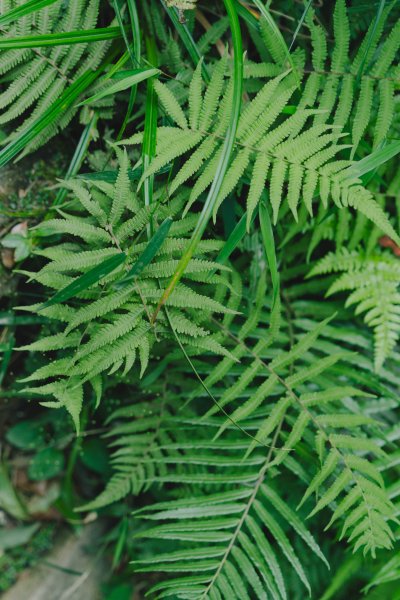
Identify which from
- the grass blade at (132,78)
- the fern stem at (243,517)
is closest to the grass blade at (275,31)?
the grass blade at (132,78)

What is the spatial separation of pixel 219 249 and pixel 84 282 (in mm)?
474

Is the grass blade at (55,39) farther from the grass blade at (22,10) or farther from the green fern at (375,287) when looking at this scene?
the green fern at (375,287)

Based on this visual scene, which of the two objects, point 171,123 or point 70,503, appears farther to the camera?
point 70,503

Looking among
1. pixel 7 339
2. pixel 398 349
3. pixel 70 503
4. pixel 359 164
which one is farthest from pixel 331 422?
pixel 70 503

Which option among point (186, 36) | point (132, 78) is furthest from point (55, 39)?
point (186, 36)

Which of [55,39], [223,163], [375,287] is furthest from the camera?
[375,287]

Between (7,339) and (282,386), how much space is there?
108 centimetres

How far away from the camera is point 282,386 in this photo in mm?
1770

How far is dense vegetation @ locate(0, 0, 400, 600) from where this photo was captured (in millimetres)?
1378

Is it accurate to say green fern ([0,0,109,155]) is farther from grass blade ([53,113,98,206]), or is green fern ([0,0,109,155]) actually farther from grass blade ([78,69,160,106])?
grass blade ([78,69,160,106])

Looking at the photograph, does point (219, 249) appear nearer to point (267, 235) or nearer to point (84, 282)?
point (267, 235)

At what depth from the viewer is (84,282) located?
1322 mm

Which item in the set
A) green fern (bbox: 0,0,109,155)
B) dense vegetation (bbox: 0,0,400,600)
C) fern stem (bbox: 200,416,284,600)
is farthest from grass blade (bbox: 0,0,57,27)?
fern stem (bbox: 200,416,284,600)

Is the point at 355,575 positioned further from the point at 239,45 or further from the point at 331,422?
the point at 239,45
